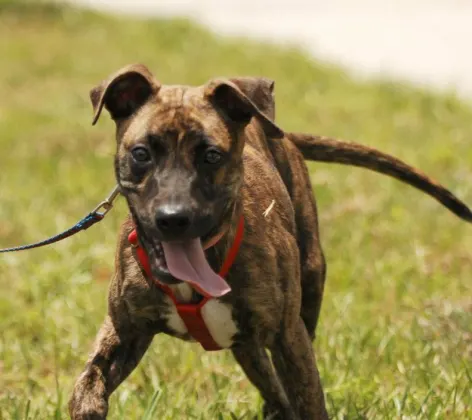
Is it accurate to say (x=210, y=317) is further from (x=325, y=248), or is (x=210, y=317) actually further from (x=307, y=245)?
(x=325, y=248)

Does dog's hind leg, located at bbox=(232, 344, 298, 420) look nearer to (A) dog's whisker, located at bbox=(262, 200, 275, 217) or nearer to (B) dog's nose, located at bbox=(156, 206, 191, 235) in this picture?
(A) dog's whisker, located at bbox=(262, 200, 275, 217)

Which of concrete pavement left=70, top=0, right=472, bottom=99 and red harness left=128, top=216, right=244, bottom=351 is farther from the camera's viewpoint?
concrete pavement left=70, top=0, right=472, bottom=99

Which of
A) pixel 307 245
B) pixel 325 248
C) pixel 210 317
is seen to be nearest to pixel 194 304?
pixel 210 317

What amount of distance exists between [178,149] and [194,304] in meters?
0.59

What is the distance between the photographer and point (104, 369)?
14.3ft

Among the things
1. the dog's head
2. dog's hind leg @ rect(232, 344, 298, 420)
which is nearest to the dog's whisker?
Result: the dog's head

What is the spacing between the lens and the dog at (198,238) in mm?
4027

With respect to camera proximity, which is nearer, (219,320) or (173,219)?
(173,219)

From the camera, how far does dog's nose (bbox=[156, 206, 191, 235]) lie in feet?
12.6

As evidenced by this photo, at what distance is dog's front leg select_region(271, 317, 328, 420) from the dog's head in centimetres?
56

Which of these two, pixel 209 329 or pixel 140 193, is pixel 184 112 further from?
pixel 209 329

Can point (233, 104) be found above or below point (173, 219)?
above

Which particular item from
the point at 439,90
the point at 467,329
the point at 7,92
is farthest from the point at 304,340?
the point at 7,92

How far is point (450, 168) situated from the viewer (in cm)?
941
